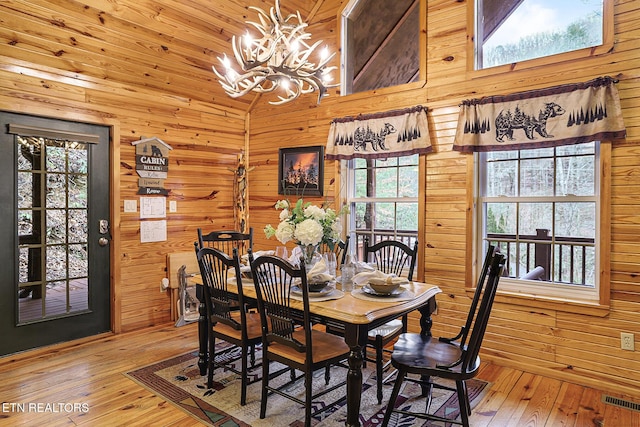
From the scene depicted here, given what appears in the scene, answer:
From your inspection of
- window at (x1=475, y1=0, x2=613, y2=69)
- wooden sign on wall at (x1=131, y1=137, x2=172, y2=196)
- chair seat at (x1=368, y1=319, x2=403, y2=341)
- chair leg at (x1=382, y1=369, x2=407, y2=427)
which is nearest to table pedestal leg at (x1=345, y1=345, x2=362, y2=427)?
chair leg at (x1=382, y1=369, x2=407, y2=427)

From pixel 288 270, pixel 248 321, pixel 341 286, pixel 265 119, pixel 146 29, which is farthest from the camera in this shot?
pixel 265 119

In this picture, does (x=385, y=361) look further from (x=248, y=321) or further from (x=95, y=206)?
(x=95, y=206)

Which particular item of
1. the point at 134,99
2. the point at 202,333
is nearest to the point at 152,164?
the point at 134,99

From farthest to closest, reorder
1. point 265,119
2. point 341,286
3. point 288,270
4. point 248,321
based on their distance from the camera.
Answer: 1. point 265,119
2. point 248,321
3. point 341,286
4. point 288,270

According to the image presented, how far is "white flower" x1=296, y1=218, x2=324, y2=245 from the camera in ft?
8.38

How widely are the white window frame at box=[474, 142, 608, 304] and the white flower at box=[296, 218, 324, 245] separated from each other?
162 cm

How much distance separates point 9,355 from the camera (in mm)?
3252

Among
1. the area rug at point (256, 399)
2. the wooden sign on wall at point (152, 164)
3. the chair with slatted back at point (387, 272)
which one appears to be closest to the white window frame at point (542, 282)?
the chair with slatted back at point (387, 272)

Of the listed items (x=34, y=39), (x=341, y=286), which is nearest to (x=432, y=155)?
(x=341, y=286)

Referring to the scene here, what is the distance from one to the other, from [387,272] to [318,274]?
1009 mm

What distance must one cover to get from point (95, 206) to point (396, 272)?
2.92 meters

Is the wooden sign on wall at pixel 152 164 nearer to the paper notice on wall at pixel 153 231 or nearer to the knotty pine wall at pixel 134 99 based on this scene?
the knotty pine wall at pixel 134 99

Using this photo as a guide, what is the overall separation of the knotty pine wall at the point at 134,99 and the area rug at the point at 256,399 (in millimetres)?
1313

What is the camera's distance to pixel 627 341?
9.02 ft
